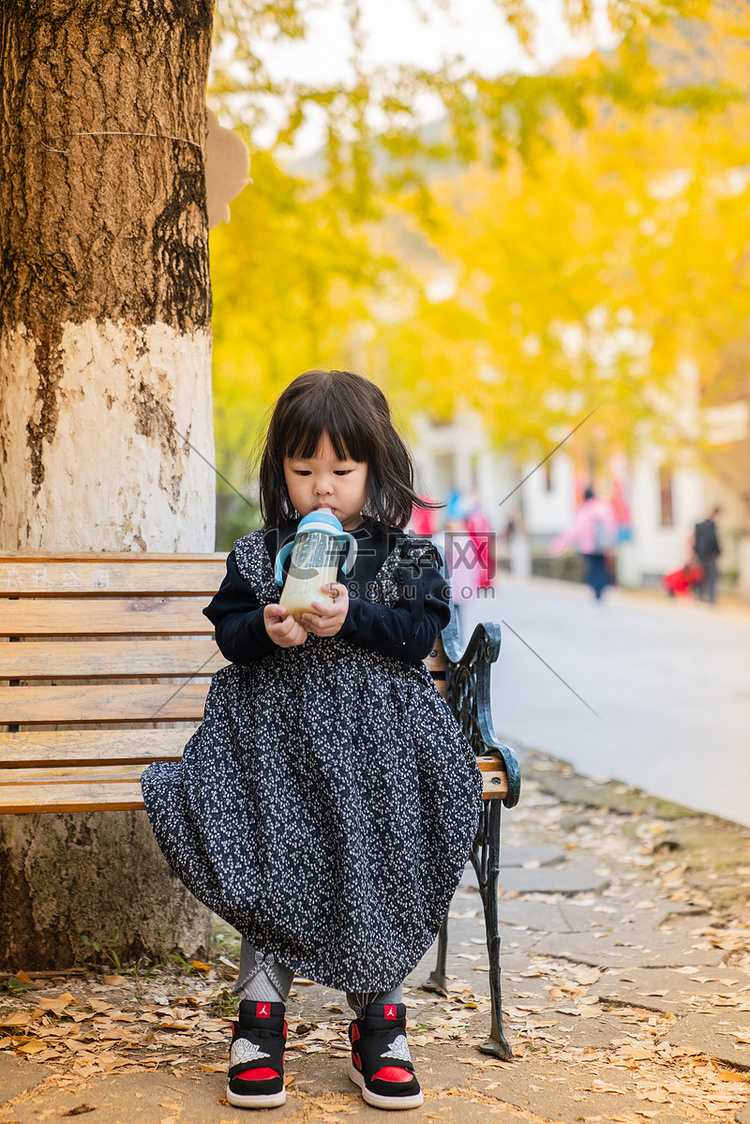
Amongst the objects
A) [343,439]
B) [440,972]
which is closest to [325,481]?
[343,439]

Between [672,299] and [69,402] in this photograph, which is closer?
[69,402]

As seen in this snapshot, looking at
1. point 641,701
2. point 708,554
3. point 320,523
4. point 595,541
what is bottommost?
point 641,701

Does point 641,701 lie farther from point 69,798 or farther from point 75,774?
point 69,798

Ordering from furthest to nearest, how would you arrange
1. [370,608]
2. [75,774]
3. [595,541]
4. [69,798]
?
[595,541] → [75,774] → [69,798] → [370,608]

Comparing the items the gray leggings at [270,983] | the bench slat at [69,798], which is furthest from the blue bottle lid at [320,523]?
the gray leggings at [270,983]

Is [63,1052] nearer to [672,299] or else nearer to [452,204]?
[672,299]

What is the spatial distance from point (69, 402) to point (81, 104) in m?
0.79

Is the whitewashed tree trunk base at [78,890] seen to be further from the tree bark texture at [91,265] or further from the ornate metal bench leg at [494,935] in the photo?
the ornate metal bench leg at [494,935]

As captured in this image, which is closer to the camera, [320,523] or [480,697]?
[320,523]

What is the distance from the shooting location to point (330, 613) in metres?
2.16

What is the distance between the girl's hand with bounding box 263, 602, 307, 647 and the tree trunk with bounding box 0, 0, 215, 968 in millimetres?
933

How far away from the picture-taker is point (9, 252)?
2.94 m

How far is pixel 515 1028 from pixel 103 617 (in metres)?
1.45

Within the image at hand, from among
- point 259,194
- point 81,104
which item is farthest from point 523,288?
point 81,104
